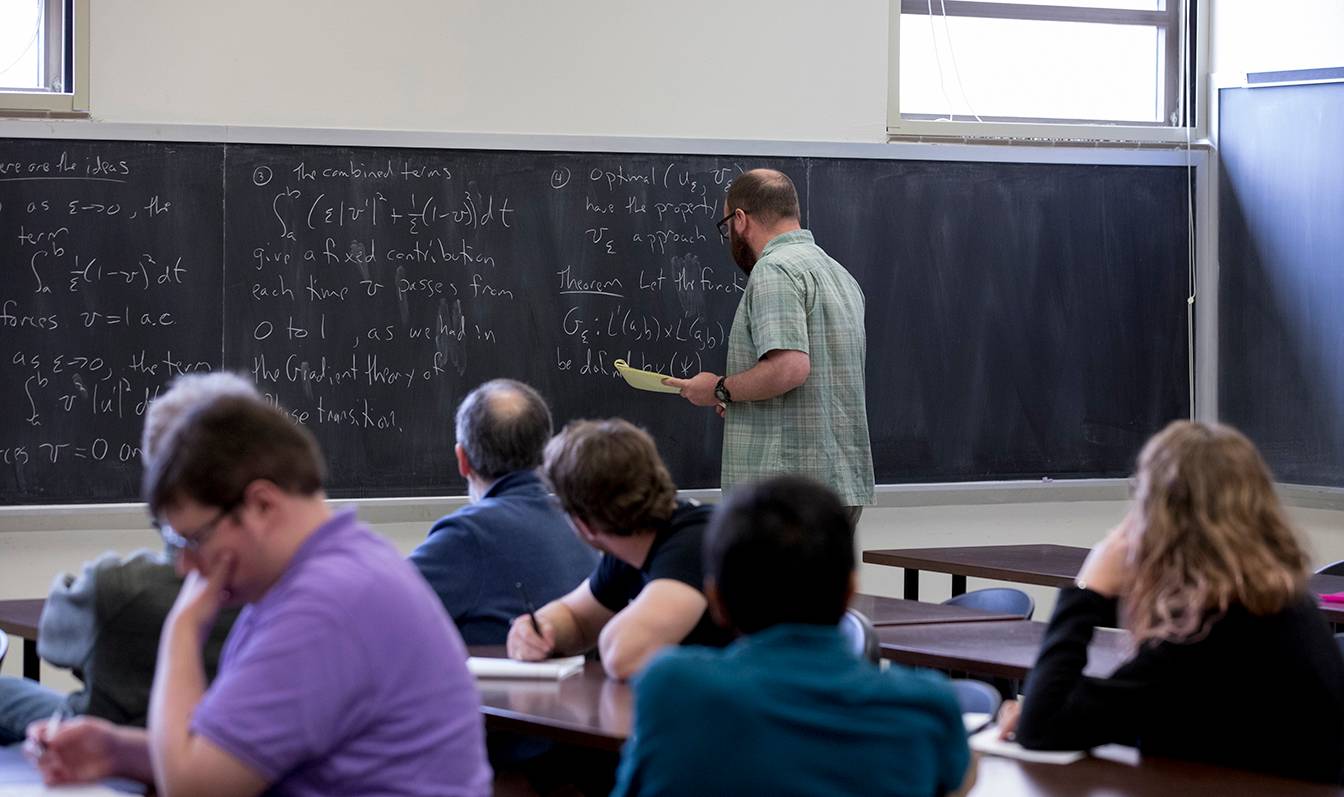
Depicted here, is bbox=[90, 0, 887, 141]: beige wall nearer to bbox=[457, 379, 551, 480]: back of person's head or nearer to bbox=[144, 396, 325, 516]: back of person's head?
bbox=[457, 379, 551, 480]: back of person's head

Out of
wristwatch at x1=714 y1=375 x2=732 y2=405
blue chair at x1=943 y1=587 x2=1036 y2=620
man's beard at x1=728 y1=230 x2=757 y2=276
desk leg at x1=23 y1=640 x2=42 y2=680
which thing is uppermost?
man's beard at x1=728 y1=230 x2=757 y2=276

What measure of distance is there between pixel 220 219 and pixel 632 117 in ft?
4.73

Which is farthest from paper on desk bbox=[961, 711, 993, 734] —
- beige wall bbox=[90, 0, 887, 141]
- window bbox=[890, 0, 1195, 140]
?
window bbox=[890, 0, 1195, 140]

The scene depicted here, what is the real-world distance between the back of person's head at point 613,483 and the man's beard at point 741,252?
206 centimetres

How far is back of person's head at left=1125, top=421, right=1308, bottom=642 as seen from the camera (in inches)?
83.1

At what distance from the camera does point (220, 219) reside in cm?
477

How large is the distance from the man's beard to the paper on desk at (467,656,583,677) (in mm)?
2199

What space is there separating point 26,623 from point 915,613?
6.88ft

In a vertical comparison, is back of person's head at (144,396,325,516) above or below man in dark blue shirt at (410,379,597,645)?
above

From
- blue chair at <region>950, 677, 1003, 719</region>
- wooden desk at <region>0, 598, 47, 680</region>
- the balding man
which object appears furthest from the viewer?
the balding man

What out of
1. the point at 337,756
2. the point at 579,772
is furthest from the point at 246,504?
the point at 579,772

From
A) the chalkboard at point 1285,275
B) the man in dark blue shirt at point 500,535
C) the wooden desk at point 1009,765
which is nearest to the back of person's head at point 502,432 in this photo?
the man in dark blue shirt at point 500,535

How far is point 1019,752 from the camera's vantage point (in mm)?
2234

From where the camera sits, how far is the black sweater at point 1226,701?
83.5 inches
